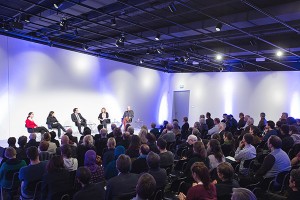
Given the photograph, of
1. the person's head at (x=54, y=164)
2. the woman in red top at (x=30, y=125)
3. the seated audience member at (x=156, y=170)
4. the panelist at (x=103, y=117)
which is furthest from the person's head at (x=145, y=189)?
the panelist at (x=103, y=117)

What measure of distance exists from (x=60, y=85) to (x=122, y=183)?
1018 centimetres

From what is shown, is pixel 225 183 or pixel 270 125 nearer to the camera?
pixel 225 183

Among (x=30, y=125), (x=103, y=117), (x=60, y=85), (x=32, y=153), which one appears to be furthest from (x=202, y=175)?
(x=60, y=85)

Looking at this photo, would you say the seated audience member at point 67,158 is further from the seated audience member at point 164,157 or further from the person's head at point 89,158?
the seated audience member at point 164,157

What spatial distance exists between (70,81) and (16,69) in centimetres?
249

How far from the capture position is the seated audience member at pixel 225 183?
2974 millimetres

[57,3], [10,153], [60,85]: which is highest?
[57,3]

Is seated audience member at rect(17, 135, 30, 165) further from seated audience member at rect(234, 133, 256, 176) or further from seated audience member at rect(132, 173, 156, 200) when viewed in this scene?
seated audience member at rect(234, 133, 256, 176)

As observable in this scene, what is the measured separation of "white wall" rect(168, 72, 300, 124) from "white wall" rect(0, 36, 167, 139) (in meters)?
3.01

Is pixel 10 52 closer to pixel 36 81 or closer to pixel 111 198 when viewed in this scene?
pixel 36 81

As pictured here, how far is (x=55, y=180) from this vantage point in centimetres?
344

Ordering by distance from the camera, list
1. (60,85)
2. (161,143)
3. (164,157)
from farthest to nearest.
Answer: (60,85)
(161,143)
(164,157)

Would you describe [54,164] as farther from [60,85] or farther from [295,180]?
[60,85]

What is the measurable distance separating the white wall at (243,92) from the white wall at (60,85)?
301 cm
